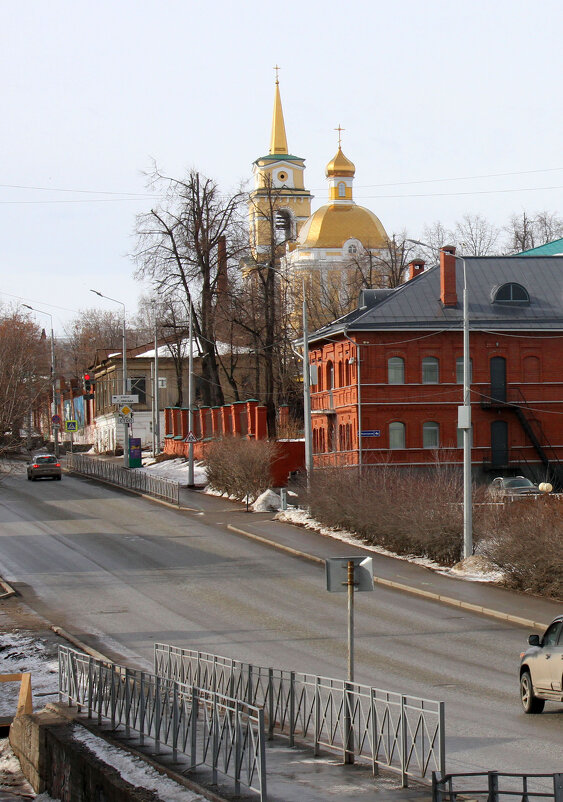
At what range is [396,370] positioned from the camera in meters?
51.4

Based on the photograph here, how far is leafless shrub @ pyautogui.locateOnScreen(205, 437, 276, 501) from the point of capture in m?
43.7

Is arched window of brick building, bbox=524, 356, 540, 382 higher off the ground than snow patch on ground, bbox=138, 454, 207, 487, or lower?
higher

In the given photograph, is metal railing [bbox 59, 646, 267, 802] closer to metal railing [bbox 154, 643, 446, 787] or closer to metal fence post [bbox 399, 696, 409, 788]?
metal railing [bbox 154, 643, 446, 787]

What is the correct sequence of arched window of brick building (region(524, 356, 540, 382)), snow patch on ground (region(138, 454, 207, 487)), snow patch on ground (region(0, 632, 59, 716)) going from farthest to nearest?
snow patch on ground (region(138, 454, 207, 487)), arched window of brick building (region(524, 356, 540, 382)), snow patch on ground (region(0, 632, 59, 716))

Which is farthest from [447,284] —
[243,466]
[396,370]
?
[243,466]

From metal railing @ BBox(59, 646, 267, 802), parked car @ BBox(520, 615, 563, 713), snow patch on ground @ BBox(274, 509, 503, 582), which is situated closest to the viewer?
metal railing @ BBox(59, 646, 267, 802)

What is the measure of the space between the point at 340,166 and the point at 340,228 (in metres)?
5.81

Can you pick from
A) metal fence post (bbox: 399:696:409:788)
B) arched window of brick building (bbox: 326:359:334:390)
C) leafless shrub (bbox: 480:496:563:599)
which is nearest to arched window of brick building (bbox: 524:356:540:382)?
arched window of brick building (bbox: 326:359:334:390)

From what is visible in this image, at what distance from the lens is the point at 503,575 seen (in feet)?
89.8

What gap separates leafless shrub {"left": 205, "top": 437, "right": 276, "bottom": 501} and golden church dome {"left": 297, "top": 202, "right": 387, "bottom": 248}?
5516 centimetres

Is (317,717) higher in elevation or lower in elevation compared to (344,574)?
lower

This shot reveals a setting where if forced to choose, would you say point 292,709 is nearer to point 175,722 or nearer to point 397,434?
point 175,722

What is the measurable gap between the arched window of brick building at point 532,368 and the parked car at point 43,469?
77.0ft

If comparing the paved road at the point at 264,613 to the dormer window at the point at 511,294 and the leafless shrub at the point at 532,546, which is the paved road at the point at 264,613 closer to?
the leafless shrub at the point at 532,546
